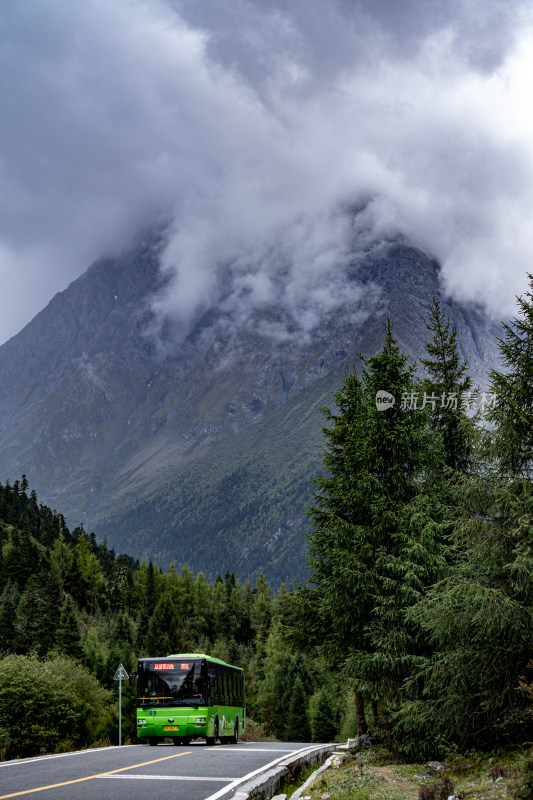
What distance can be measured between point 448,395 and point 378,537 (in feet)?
20.8

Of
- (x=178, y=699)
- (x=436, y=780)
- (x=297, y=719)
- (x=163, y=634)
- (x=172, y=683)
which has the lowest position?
(x=297, y=719)

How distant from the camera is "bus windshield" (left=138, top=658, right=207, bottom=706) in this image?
2639 cm

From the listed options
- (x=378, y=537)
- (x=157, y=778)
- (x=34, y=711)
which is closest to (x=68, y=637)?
(x=34, y=711)

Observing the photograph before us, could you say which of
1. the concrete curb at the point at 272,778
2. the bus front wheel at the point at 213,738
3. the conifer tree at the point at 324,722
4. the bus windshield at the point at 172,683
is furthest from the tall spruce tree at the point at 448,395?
the conifer tree at the point at 324,722

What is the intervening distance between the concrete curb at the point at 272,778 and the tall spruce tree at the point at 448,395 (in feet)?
37.7

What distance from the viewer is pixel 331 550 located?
23.7 metres

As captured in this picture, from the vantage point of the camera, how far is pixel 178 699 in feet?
86.5

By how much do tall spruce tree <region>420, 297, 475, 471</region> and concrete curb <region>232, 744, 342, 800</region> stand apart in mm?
11504

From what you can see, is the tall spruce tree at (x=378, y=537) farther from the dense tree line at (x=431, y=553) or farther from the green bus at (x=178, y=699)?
the green bus at (x=178, y=699)

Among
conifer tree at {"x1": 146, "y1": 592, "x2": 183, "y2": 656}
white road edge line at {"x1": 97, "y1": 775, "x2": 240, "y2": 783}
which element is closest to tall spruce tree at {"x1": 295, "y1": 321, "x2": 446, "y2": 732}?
white road edge line at {"x1": 97, "y1": 775, "x2": 240, "y2": 783}

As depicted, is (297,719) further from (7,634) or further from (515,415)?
(515,415)

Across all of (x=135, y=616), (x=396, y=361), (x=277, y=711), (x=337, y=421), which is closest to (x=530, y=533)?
(x=396, y=361)

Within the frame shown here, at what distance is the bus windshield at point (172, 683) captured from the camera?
86.6 feet

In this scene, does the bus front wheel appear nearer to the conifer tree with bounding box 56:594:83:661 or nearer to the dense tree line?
the dense tree line
